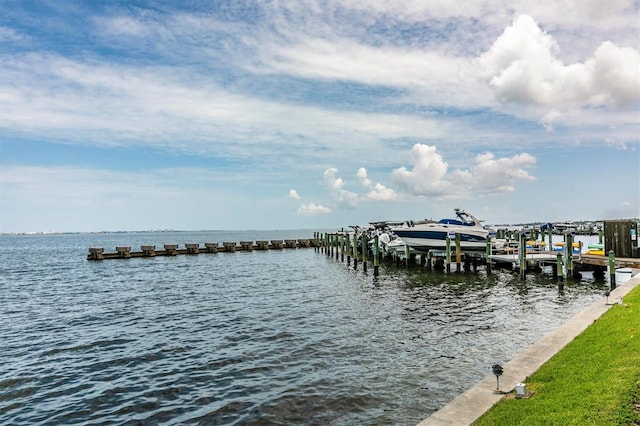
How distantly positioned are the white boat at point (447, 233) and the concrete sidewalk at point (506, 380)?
2519 centimetres

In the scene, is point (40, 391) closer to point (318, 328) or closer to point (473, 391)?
point (318, 328)

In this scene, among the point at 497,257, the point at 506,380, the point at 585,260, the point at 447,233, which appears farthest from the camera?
the point at 447,233

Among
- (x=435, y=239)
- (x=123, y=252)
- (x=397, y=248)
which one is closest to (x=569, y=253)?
(x=435, y=239)

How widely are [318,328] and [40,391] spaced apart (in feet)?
33.3

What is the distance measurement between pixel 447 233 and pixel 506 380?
30703 mm

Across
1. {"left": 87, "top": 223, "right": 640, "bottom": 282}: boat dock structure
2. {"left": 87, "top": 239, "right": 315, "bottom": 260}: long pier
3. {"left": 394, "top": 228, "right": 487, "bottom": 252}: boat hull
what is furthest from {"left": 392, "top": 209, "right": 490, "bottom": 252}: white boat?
{"left": 87, "top": 239, "right": 315, "bottom": 260}: long pier

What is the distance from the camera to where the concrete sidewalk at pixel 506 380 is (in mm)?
7680

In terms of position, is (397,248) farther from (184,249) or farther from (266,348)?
(184,249)

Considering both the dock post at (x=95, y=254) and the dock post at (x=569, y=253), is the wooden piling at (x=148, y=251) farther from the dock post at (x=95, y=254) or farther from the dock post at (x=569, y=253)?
the dock post at (x=569, y=253)

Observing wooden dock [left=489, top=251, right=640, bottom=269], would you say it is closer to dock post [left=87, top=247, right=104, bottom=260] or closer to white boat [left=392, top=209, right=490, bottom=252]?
white boat [left=392, top=209, right=490, bottom=252]

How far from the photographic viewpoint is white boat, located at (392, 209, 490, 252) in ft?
128

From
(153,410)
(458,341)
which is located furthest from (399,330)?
(153,410)

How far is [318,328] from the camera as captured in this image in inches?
729

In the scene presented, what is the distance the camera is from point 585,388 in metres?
7.71
